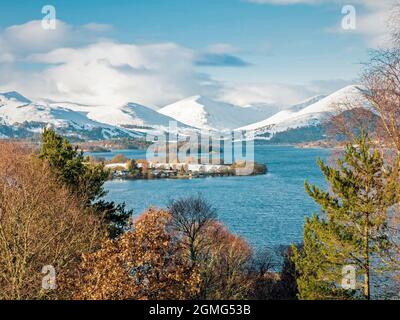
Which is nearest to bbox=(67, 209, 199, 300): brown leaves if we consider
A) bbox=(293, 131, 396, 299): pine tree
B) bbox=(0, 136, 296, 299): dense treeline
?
bbox=(0, 136, 296, 299): dense treeline

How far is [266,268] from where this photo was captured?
2580cm

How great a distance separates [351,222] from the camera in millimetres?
11547

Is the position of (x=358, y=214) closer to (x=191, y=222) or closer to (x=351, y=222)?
(x=351, y=222)

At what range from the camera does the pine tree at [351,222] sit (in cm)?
1100

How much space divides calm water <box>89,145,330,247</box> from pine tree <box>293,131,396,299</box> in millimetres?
15412

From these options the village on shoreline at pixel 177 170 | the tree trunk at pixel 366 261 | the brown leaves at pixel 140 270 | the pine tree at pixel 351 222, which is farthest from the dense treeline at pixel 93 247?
the village on shoreline at pixel 177 170

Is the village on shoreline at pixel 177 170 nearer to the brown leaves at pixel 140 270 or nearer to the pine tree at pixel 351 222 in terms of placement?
the pine tree at pixel 351 222

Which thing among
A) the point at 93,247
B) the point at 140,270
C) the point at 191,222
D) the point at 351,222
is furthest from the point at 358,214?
the point at 191,222

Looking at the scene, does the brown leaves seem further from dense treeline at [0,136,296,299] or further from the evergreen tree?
the evergreen tree

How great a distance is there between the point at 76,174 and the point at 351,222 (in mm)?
13878

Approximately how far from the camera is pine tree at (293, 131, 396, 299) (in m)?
11.0

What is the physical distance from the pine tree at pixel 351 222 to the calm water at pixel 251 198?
15412mm
